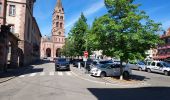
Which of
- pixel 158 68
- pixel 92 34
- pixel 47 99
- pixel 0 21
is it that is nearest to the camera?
pixel 47 99

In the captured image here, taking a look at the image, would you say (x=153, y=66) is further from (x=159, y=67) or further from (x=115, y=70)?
(x=115, y=70)

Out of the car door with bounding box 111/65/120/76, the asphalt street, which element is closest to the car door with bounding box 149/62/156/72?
the car door with bounding box 111/65/120/76

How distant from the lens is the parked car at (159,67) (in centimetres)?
3413

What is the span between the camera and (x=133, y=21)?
925 inches

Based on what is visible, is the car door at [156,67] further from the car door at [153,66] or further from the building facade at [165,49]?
the building facade at [165,49]

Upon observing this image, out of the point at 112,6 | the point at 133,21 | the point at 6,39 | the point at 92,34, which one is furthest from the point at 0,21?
A: the point at 133,21

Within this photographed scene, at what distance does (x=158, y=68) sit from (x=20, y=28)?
76.0 feet

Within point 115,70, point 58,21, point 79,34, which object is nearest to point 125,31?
point 115,70

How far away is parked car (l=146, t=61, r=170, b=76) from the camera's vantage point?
34131 mm

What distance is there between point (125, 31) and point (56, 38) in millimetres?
110228

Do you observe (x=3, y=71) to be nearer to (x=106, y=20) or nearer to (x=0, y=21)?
(x=0, y=21)

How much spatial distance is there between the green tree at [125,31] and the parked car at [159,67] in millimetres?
10751

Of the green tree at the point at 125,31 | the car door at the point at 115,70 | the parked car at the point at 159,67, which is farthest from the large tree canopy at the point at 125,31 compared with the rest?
the parked car at the point at 159,67

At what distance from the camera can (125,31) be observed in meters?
24.1
